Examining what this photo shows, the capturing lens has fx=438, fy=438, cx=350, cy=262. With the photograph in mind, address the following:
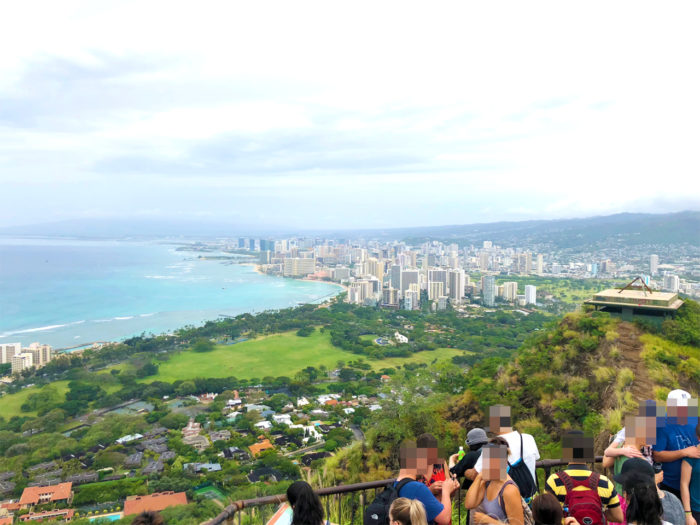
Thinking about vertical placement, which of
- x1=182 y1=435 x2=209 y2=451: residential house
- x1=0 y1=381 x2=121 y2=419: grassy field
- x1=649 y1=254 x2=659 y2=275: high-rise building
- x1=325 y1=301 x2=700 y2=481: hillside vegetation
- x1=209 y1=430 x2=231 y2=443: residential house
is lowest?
x1=0 y1=381 x2=121 y2=419: grassy field

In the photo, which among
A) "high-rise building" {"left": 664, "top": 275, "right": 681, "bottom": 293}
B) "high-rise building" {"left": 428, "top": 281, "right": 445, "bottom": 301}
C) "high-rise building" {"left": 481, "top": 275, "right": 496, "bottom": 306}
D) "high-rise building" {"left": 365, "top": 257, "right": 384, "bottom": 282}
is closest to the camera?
"high-rise building" {"left": 664, "top": 275, "right": 681, "bottom": 293}

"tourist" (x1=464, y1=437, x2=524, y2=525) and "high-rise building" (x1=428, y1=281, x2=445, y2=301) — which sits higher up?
"tourist" (x1=464, y1=437, x2=524, y2=525)

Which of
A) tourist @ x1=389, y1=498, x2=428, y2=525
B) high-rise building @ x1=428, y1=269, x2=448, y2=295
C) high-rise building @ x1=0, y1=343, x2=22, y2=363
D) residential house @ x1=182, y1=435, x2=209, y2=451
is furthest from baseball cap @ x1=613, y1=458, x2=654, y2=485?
high-rise building @ x1=428, y1=269, x2=448, y2=295

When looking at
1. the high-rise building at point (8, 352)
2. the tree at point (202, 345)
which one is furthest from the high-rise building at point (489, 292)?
the high-rise building at point (8, 352)

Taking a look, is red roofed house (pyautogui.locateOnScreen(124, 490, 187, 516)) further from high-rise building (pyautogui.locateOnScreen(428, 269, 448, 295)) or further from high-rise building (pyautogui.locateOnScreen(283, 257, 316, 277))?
high-rise building (pyautogui.locateOnScreen(283, 257, 316, 277))

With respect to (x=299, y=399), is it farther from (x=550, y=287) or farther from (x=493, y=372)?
(x=550, y=287)

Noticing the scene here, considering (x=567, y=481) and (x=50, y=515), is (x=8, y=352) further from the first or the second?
(x=567, y=481)
